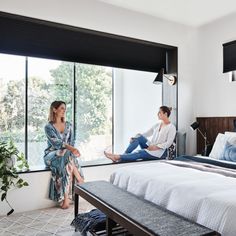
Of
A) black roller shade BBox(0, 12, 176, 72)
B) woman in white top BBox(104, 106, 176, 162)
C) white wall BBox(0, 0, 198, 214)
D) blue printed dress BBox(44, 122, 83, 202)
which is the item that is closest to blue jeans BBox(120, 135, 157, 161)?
woman in white top BBox(104, 106, 176, 162)

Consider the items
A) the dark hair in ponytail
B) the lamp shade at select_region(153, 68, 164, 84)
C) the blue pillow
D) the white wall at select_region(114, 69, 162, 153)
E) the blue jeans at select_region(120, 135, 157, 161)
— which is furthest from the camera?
the white wall at select_region(114, 69, 162, 153)

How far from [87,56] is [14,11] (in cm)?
114

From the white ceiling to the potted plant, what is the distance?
7.92 ft

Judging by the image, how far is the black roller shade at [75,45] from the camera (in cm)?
322

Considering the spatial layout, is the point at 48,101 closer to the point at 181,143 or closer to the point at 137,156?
the point at 137,156

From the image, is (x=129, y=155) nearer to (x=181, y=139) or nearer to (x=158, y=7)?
A: (x=181, y=139)

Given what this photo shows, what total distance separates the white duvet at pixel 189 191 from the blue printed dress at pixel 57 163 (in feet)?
2.78

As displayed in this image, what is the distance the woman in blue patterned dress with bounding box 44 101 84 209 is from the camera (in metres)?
3.30

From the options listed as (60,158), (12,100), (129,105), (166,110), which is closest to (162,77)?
(166,110)

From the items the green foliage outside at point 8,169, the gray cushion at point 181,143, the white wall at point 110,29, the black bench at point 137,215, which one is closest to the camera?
the black bench at point 137,215

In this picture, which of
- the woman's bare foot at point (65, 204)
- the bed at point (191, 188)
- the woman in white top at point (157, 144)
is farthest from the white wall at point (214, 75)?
the woman's bare foot at point (65, 204)

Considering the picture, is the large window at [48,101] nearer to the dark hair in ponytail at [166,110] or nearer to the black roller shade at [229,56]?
the dark hair in ponytail at [166,110]

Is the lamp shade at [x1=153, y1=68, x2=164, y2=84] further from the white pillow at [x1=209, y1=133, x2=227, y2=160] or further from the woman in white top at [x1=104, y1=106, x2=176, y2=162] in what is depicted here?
the white pillow at [x1=209, y1=133, x2=227, y2=160]

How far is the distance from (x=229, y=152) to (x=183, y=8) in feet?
7.23
